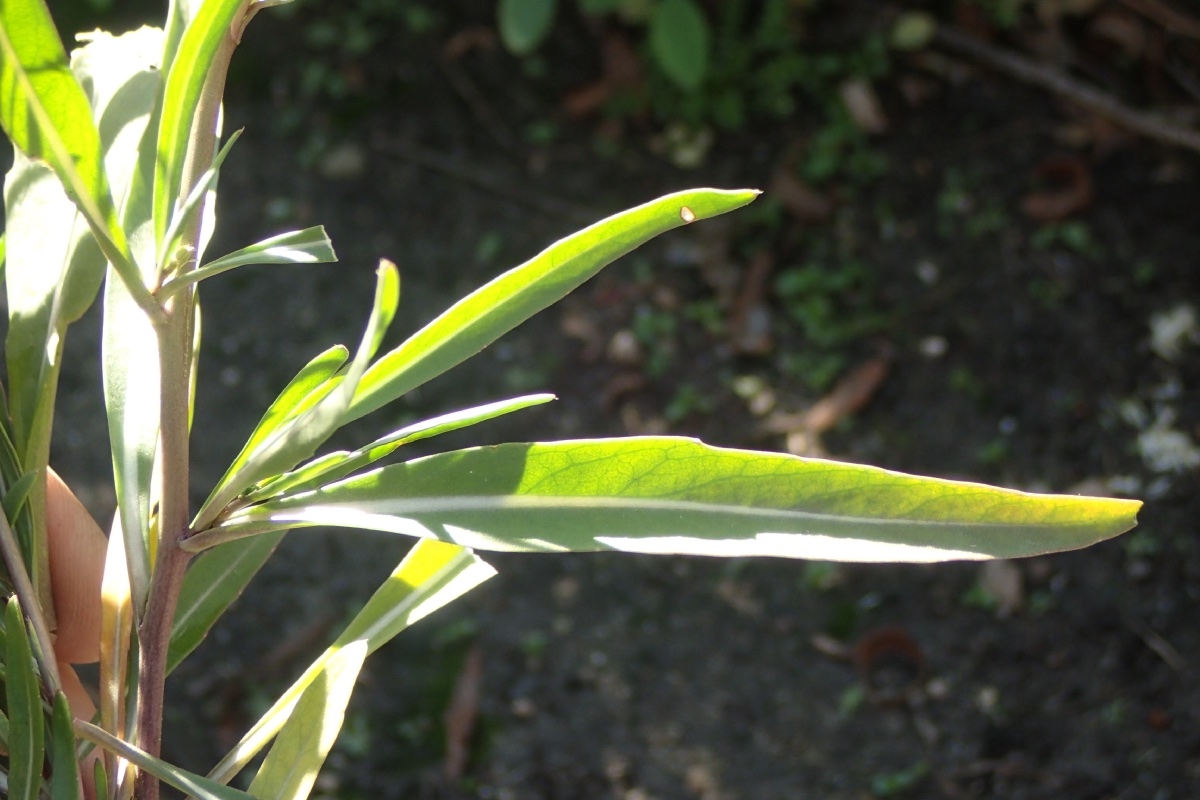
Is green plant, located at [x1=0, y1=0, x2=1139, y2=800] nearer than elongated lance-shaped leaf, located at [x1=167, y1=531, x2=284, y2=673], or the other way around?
green plant, located at [x1=0, y1=0, x2=1139, y2=800]

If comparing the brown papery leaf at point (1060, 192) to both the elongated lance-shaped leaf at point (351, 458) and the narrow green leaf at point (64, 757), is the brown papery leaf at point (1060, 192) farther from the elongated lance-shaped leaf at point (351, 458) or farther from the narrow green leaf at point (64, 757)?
the narrow green leaf at point (64, 757)

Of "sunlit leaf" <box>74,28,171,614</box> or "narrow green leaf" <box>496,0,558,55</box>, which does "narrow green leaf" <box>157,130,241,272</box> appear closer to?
"sunlit leaf" <box>74,28,171,614</box>

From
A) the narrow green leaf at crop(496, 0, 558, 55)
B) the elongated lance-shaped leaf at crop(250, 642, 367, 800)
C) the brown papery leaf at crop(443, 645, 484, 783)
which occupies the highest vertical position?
the elongated lance-shaped leaf at crop(250, 642, 367, 800)

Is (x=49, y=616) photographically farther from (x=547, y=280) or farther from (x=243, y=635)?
(x=243, y=635)

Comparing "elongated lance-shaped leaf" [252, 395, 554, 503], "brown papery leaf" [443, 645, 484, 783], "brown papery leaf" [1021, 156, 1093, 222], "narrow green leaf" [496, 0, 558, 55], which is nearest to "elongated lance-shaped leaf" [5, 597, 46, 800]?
"elongated lance-shaped leaf" [252, 395, 554, 503]

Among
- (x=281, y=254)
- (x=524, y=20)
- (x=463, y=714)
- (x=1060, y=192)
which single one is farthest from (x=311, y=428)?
(x=1060, y=192)

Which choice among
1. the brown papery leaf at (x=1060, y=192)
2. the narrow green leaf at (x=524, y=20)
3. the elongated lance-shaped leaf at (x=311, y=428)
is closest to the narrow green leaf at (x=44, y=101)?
the elongated lance-shaped leaf at (x=311, y=428)

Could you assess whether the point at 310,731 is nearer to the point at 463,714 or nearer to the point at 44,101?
the point at 44,101
